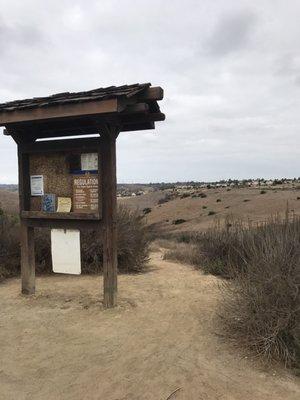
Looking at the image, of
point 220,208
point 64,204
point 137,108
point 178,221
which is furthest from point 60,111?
point 220,208

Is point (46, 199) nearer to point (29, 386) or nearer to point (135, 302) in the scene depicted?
point (135, 302)

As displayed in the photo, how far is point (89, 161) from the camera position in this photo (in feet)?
22.3

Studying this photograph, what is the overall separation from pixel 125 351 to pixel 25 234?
314cm

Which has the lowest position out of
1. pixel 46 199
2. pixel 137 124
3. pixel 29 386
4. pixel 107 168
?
pixel 29 386

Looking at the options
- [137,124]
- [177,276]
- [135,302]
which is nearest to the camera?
[135,302]

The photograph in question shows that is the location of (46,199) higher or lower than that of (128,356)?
higher

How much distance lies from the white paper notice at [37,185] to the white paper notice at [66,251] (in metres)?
0.66

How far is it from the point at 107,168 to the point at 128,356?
2.73 meters

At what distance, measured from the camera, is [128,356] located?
4.90 metres

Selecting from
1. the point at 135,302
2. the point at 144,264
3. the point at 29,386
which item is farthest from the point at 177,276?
the point at 29,386

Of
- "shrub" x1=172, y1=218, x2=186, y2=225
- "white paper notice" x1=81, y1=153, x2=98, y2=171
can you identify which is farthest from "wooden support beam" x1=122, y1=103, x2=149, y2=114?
"shrub" x1=172, y1=218, x2=186, y2=225

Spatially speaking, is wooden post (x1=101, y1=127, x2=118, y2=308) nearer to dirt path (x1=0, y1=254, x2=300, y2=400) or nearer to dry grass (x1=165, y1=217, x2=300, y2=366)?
dirt path (x1=0, y1=254, x2=300, y2=400)

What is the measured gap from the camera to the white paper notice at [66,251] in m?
6.95

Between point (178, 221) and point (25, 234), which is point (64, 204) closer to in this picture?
point (25, 234)
